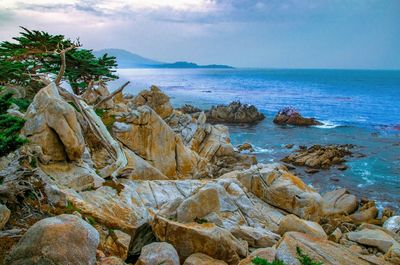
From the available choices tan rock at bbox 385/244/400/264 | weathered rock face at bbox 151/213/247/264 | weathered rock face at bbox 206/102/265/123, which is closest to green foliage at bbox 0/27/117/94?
weathered rock face at bbox 151/213/247/264

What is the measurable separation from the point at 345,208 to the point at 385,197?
6.01 m

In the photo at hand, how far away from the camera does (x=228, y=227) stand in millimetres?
13203

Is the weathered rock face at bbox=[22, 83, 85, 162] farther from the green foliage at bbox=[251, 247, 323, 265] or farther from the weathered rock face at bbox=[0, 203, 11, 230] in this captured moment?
the green foliage at bbox=[251, 247, 323, 265]

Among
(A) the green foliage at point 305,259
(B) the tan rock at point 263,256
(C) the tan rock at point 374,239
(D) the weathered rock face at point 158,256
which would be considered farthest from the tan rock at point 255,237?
(C) the tan rock at point 374,239

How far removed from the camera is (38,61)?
27.5 m

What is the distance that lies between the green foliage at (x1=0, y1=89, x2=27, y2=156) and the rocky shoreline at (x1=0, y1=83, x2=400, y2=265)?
1.58 meters

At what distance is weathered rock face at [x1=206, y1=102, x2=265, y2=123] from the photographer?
64.9 meters

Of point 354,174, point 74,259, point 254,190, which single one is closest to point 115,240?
point 74,259

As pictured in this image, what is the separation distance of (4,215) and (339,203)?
78.0 feet

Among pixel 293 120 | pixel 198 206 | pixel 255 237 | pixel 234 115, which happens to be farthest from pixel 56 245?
pixel 293 120

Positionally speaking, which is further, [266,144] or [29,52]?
[266,144]

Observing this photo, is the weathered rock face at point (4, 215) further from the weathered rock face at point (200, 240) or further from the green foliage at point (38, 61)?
the green foliage at point (38, 61)

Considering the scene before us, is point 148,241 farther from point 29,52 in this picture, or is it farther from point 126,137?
point 29,52

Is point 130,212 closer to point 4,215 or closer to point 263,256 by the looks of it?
point 4,215
